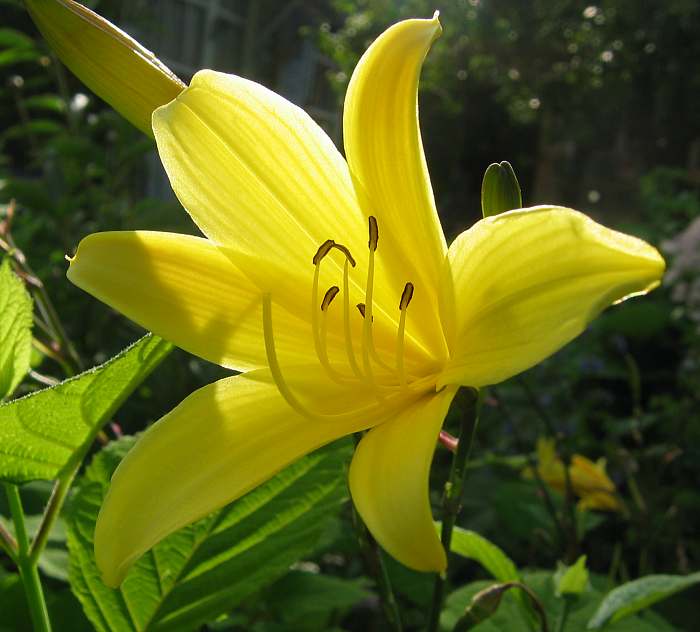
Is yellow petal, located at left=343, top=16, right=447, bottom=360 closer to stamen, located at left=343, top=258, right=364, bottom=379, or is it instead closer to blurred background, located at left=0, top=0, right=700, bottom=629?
stamen, located at left=343, top=258, right=364, bottom=379

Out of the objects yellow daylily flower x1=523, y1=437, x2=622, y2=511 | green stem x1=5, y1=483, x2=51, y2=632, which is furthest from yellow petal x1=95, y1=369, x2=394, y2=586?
yellow daylily flower x1=523, y1=437, x2=622, y2=511

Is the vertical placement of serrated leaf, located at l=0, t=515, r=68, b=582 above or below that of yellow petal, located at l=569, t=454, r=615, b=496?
above

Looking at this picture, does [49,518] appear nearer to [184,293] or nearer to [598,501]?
[184,293]

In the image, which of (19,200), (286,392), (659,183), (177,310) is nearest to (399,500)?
(286,392)

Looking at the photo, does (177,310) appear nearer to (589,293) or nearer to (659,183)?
(589,293)

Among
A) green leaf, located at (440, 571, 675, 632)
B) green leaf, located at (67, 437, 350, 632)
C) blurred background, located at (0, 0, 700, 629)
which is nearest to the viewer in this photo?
green leaf, located at (67, 437, 350, 632)

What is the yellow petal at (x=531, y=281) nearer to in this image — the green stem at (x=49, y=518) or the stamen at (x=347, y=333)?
the stamen at (x=347, y=333)
